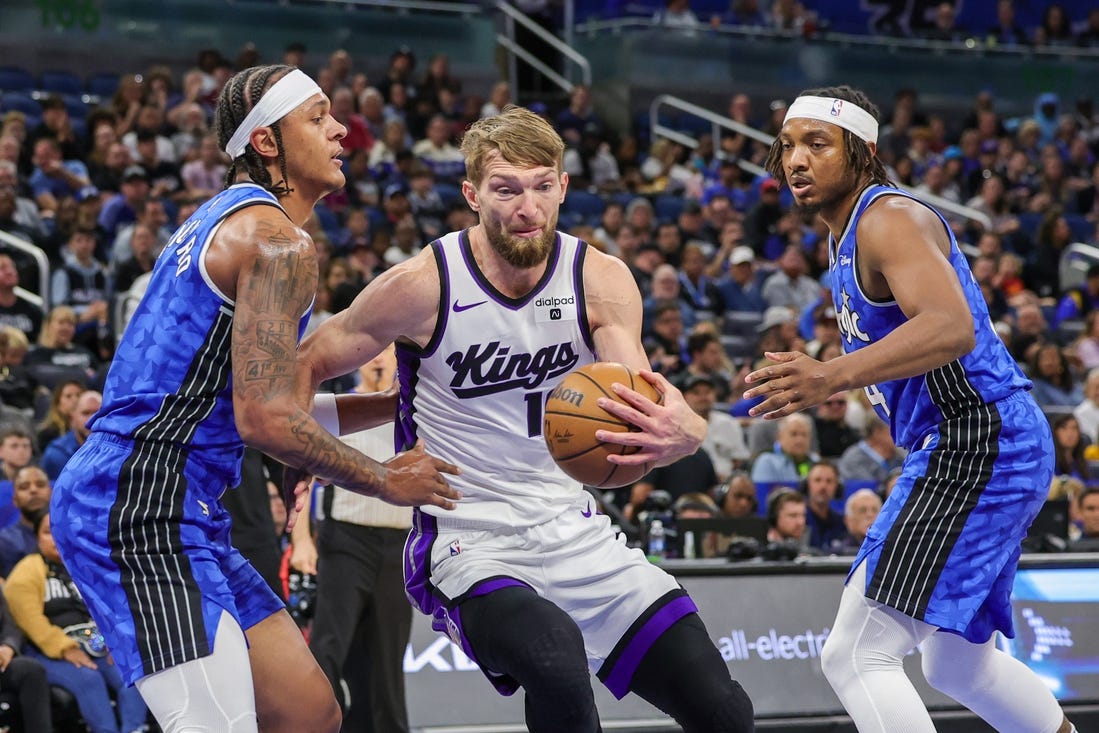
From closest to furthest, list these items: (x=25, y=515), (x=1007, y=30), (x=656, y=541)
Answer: (x=25, y=515)
(x=656, y=541)
(x=1007, y=30)

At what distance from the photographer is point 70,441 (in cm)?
907

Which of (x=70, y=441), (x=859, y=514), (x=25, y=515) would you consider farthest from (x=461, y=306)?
(x=859, y=514)

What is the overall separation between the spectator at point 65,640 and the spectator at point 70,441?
1117mm

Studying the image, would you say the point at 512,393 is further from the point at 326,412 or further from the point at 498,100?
the point at 498,100

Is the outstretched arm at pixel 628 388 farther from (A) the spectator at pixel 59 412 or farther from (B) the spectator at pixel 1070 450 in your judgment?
(B) the spectator at pixel 1070 450

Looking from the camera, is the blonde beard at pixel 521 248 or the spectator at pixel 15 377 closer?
the blonde beard at pixel 521 248

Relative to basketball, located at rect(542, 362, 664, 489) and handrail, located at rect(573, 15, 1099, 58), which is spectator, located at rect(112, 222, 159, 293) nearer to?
basketball, located at rect(542, 362, 664, 489)

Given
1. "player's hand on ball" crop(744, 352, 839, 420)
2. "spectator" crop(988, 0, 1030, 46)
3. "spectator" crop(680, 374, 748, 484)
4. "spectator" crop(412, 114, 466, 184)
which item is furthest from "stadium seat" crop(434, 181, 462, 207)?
"player's hand on ball" crop(744, 352, 839, 420)

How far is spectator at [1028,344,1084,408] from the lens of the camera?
13.2 m

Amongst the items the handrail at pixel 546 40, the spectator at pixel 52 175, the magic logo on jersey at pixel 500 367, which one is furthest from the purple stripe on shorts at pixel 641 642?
the handrail at pixel 546 40

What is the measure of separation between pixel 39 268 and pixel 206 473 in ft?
28.1

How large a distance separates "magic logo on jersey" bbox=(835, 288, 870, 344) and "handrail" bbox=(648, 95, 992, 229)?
13.3 m

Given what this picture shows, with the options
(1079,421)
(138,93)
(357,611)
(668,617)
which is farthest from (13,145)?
(668,617)

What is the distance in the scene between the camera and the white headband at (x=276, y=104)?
A: 14.1 ft
